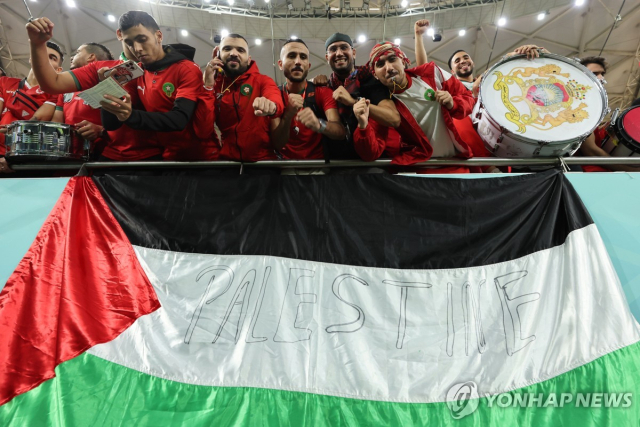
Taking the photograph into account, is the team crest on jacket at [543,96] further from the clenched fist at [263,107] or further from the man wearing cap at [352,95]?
the clenched fist at [263,107]

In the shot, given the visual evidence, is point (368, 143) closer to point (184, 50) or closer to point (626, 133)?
point (184, 50)

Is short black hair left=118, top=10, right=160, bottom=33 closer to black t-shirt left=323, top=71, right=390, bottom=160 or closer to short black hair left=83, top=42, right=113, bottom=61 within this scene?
short black hair left=83, top=42, right=113, bottom=61

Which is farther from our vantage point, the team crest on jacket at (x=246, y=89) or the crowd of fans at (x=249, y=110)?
the team crest on jacket at (x=246, y=89)

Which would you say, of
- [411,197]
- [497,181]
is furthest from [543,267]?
[411,197]

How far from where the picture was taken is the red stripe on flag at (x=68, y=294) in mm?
1979

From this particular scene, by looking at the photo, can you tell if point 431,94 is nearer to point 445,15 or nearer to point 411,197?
point 411,197

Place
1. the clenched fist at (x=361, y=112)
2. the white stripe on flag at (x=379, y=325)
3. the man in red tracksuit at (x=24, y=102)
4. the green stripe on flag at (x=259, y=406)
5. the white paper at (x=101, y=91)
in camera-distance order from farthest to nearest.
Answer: the man in red tracksuit at (x=24, y=102) → the clenched fist at (x=361, y=112) → the white paper at (x=101, y=91) → the white stripe on flag at (x=379, y=325) → the green stripe on flag at (x=259, y=406)

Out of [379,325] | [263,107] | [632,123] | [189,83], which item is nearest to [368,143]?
[263,107]

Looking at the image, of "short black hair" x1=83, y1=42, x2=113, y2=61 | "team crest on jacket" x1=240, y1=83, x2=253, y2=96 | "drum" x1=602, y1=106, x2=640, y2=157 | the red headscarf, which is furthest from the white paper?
"drum" x1=602, y1=106, x2=640, y2=157

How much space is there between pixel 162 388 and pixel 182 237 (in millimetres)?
804

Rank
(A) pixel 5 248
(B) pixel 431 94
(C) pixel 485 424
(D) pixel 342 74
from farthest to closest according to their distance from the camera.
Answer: (D) pixel 342 74, (B) pixel 431 94, (A) pixel 5 248, (C) pixel 485 424

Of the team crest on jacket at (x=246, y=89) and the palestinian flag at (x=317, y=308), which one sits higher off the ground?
the team crest on jacket at (x=246, y=89)

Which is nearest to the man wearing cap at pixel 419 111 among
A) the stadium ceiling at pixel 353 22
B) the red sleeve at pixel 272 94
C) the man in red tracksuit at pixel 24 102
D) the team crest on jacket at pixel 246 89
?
the red sleeve at pixel 272 94

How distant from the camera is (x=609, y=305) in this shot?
2.02 metres
